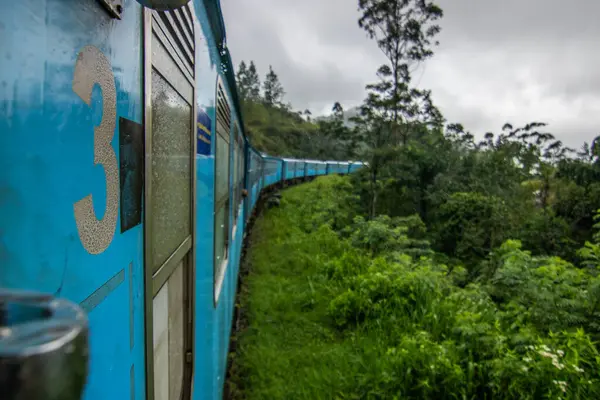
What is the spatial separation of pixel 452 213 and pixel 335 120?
125 feet

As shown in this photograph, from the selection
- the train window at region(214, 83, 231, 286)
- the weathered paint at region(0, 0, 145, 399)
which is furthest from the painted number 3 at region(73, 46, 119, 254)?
the train window at region(214, 83, 231, 286)

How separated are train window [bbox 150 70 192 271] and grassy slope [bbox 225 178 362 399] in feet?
9.99

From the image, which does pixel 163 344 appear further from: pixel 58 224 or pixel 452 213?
pixel 452 213

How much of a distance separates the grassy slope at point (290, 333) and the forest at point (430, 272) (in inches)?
1.0

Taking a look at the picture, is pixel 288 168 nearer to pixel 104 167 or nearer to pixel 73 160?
pixel 104 167

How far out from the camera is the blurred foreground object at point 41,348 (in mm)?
218

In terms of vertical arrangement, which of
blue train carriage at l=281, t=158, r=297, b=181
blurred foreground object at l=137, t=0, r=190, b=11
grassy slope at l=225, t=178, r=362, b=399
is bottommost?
grassy slope at l=225, t=178, r=362, b=399

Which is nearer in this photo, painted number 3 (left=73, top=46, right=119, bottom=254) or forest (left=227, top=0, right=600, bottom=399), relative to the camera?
painted number 3 (left=73, top=46, right=119, bottom=254)

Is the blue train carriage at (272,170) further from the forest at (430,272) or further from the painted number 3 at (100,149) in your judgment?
the painted number 3 at (100,149)

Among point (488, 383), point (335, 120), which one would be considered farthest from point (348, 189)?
point (335, 120)

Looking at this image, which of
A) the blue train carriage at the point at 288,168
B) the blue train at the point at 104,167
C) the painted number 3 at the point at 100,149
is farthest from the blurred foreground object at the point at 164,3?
the blue train carriage at the point at 288,168

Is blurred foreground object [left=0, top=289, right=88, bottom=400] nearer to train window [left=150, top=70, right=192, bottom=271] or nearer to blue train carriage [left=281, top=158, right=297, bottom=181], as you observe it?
train window [left=150, top=70, right=192, bottom=271]

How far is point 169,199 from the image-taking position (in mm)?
1165

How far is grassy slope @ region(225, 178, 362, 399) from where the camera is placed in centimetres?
391
